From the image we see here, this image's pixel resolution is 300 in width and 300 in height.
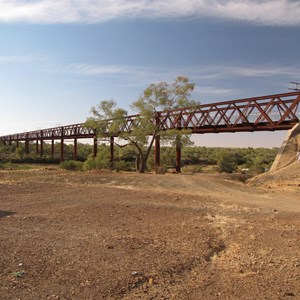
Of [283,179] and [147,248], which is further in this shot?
[283,179]

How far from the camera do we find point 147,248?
853cm

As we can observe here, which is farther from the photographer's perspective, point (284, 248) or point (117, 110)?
point (117, 110)

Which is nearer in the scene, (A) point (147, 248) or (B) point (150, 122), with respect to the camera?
(A) point (147, 248)

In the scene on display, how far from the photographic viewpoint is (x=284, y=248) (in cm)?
884

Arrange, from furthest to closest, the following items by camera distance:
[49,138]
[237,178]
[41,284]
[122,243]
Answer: [49,138], [237,178], [122,243], [41,284]

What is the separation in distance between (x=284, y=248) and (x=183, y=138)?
23074 millimetres

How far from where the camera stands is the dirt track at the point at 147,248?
248 inches

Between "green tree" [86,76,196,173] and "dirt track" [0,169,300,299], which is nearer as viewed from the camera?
"dirt track" [0,169,300,299]

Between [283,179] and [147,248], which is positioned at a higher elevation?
[283,179]

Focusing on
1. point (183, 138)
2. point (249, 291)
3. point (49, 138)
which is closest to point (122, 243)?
point (249, 291)

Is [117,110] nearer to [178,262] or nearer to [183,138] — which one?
[183,138]

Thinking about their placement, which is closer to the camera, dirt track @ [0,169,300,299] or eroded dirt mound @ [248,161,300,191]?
dirt track @ [0,169,300,299]

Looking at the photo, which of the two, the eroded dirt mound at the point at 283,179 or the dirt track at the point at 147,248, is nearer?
the dirt track at the point at 147,248

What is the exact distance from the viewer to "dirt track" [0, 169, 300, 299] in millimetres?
6289
